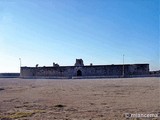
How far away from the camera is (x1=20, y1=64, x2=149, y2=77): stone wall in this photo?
42.2 m

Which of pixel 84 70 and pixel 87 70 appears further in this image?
pixel 84 70

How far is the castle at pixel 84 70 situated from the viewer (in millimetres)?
42188

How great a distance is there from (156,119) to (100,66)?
37289 millimetres

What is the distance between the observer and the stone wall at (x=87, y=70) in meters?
42.2

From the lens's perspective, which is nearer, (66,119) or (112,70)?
(66,119)

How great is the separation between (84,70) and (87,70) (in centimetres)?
57

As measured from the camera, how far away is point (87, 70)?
45.3 metres

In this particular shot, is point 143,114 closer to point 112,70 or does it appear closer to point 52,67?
point 112,70

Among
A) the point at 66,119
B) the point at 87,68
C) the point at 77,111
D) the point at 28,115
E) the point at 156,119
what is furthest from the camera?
the point at 87,68

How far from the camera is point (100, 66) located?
143 ft

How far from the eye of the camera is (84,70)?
4556 cm

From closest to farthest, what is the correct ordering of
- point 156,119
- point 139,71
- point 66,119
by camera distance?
point 156,119 < point 66,119 < point 139,71

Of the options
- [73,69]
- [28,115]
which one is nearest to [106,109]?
[28,115]

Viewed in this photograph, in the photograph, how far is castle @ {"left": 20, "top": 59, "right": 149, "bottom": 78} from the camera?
1661 inches
